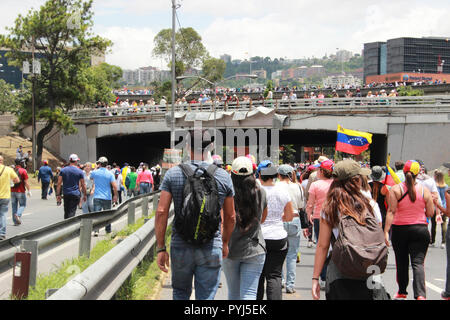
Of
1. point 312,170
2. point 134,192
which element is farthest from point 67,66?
point 312,170

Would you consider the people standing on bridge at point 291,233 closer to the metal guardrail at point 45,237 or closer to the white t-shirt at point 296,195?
the white t-shirt at point 296,195

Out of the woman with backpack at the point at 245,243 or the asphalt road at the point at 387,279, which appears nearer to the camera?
the woman with backpack at the point at 245,243

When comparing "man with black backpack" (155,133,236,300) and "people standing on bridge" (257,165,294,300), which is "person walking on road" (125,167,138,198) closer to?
"people standing on bridge" (257,165,294,300)

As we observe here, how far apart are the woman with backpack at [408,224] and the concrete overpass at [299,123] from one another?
26.4 meters

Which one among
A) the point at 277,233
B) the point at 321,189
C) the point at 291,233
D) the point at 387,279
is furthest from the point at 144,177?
the point at 277,233

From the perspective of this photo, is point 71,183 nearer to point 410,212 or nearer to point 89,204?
point 89,204

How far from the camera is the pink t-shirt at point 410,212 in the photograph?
719 centimetres

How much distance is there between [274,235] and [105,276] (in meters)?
2.00

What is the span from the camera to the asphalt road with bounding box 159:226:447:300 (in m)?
7.81

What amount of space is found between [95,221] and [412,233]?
15.5 feet

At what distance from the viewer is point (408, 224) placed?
717 centimetres

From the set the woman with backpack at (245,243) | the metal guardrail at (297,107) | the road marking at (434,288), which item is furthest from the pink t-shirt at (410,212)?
the metal guardrail at (297,107)

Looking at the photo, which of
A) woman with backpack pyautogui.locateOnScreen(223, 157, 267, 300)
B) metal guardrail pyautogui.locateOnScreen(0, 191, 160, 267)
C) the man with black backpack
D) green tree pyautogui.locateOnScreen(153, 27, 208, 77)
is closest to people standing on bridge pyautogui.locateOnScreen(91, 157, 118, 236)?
metal guardrail pyautogui.locateOnScreen(0, 191, 160, 267)
